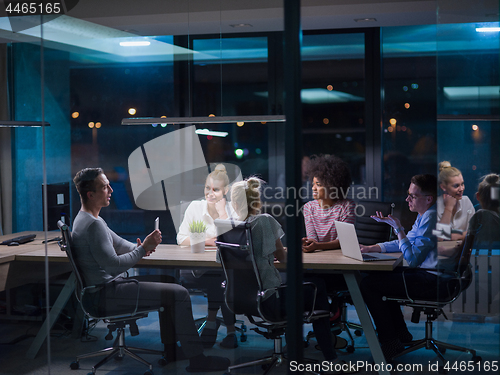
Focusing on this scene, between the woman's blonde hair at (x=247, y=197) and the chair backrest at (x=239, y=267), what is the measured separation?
0.13 m

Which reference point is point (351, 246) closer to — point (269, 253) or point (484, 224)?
point (269, 253)

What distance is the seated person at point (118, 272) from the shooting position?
345cm

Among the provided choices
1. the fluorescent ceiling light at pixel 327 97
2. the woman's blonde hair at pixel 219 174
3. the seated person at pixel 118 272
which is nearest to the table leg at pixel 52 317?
the seated person at pixel 118 272

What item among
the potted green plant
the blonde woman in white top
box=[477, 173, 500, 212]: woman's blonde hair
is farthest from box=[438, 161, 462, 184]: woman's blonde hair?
the potted green plant

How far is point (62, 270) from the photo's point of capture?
11.8 feet

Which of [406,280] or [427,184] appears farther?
[427,184]

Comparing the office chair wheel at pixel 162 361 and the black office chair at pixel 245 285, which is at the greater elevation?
the black office chair at pixel 245 285

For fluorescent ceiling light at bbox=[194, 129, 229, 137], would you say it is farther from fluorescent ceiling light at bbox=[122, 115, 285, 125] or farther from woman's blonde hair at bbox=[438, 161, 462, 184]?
woman's blonde hair at bbox=[438, 161, 462, 184]

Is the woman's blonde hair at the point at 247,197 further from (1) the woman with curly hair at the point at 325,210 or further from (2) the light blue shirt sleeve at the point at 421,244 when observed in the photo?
(2) the light blue shirt sleeve at the point at 421,244

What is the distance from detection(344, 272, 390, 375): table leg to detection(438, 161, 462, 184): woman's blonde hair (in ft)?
3.43

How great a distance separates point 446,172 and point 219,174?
1682 millimetres

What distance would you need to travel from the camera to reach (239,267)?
3.41m

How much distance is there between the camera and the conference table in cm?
353

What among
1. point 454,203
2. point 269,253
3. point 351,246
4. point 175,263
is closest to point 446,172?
point 454,203
